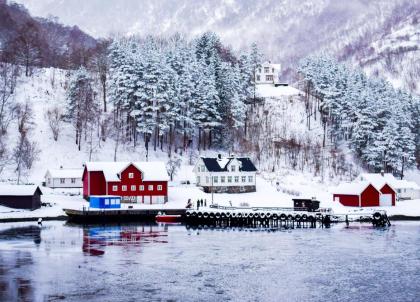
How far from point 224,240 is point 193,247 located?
7.66 metres

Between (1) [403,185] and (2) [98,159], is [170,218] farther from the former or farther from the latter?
(1) [403,185]

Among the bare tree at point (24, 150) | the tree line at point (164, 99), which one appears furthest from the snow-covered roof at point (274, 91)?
the bare tree at point (24, 150)

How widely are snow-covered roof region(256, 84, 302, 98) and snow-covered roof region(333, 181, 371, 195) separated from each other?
53788mm

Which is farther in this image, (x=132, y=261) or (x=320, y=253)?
(x=320, y=253)

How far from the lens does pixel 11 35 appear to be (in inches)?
5856

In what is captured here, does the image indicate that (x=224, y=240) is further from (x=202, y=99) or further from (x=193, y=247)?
(x=202, y=99)

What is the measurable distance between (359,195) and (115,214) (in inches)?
1527

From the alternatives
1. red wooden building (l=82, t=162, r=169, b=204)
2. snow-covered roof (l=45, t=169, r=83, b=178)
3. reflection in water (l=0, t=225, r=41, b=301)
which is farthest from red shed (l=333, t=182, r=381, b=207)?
reflection in water (l=0, t=225, r=41, b=301)

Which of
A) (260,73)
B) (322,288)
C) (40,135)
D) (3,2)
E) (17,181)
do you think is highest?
(3,2)

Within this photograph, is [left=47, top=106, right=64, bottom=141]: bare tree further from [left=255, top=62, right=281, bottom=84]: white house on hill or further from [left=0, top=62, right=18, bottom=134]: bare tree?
[left=255, top=62, right=281, bottom=84]: white house on hill

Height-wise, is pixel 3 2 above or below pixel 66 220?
above

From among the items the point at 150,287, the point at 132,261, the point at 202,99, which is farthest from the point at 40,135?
the point at 150,287

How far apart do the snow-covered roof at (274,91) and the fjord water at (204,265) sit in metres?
83.6

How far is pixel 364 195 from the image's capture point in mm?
102000
